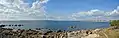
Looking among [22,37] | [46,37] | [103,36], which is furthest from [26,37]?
[103,36]

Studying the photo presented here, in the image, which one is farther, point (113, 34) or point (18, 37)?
point (18, 37)

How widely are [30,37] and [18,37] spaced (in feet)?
9.49

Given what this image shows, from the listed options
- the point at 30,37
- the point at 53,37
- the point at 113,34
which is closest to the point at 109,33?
the point at 113,34

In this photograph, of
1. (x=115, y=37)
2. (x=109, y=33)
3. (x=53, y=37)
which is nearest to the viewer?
(x=115, y=37)

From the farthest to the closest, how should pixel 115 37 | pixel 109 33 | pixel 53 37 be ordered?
pixel 53 37, pixel 109 33, pixel 115 37

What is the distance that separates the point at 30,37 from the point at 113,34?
33.0m

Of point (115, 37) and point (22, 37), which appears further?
point (22, 37)

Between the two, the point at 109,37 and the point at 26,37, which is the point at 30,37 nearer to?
the point at 26,37

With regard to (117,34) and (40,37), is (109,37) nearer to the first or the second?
(117,34)

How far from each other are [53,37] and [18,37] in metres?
8.65

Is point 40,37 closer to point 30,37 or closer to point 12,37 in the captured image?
point 30,37

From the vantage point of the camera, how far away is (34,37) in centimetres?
5288

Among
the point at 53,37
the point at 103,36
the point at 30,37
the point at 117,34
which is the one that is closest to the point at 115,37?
the point at 117,34

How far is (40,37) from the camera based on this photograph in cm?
5272
